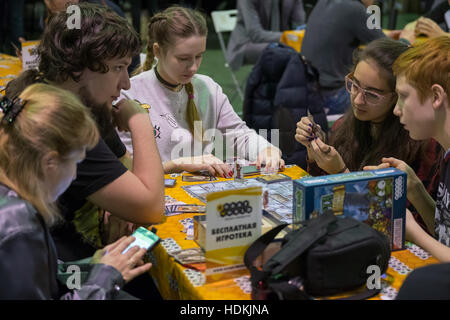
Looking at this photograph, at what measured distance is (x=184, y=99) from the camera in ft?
9.27

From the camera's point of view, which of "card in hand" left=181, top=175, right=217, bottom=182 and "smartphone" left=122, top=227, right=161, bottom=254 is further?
"card in hand" left=181, top=175, right=217, bottom=182

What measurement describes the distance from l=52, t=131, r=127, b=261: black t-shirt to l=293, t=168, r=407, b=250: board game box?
1.86 ft

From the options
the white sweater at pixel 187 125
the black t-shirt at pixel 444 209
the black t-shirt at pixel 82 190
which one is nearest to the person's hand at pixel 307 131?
the white sweater at pixel 187 125

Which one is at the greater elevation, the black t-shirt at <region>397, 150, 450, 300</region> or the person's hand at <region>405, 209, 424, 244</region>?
the black t-shirt at <region>397, 150, 450, 300</region>

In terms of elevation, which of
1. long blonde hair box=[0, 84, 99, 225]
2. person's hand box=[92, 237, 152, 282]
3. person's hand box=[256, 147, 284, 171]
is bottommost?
person's hand box=[256, 147, 284, 171]

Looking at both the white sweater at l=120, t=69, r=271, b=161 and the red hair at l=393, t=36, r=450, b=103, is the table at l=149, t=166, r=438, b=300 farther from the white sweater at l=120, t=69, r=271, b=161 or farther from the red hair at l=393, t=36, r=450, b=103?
the white sweater at l=120, t=69, r=271, b=161

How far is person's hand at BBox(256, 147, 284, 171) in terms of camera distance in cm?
239

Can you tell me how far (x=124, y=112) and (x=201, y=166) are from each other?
1.49 ft

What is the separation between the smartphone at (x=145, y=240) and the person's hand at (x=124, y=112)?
52cm

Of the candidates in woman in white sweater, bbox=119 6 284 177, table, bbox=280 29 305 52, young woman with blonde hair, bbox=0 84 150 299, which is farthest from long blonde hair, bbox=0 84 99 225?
table, bbox=280 29 305 52

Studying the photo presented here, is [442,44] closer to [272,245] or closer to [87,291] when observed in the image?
[272,245]

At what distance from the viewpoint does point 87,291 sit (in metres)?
1.44

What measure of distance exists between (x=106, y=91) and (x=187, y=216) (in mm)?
499
